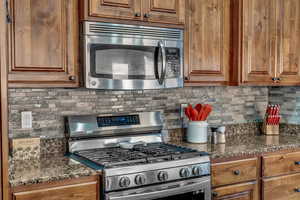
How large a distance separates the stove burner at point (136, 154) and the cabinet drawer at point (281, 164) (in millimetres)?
634

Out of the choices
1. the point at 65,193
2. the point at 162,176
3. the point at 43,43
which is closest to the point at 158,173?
the point at 162,176

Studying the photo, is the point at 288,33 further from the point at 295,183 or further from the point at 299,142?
the point at 295,183

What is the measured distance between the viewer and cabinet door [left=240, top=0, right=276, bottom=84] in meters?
3.04

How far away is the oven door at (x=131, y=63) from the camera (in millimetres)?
2406

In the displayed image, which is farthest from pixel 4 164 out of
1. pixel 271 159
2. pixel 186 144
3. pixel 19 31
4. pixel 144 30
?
pixel 271 159

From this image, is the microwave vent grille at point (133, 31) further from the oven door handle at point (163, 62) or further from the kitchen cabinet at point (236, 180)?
the kitchen cabinet at point (236, 180)

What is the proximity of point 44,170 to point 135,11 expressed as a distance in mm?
1195

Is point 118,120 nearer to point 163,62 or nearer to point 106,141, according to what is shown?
point 106,141

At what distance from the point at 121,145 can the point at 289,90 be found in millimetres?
1849

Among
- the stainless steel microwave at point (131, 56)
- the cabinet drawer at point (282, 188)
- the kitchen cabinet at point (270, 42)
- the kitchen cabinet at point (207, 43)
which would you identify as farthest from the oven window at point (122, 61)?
the cabinet drawer at point (282, 188)

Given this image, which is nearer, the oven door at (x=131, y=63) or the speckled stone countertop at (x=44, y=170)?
the speckled stone countertop at (x=44, y=170)

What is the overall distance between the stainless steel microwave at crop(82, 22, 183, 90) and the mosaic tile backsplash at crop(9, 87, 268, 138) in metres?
0.34

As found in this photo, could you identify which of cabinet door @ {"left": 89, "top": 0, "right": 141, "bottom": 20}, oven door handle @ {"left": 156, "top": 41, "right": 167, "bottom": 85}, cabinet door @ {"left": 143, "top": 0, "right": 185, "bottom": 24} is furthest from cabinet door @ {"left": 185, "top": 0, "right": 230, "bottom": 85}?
cabinet door @ {"left": 89, "top": 0, "right": 141, "bottom": 20}

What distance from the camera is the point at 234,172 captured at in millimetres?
2631
